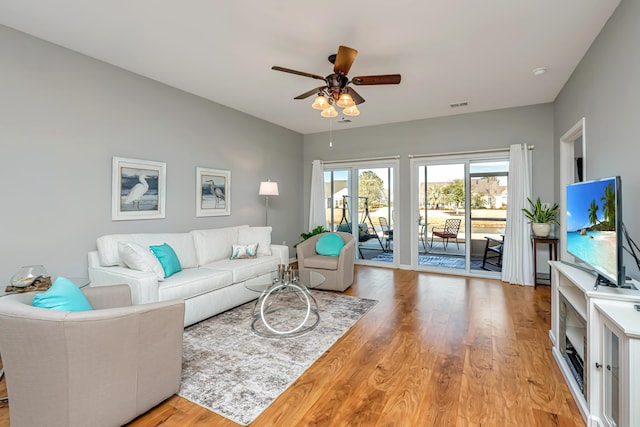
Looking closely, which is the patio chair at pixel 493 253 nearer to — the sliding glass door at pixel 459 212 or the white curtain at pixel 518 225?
the sliding glass door at pixel 459 212

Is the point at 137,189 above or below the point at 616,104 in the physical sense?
below

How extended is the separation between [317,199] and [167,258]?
375 cm

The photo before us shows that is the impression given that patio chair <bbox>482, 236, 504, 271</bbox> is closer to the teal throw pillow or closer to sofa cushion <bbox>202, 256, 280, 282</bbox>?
sofa cushion <bbox>202, 256, 280, 282</bbox>

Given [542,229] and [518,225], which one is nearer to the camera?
[542,229]

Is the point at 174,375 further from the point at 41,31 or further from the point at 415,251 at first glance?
the point at 415,251

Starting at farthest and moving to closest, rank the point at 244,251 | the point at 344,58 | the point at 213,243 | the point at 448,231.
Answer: the point at 448,231, the point at 244,251, the point at 213,243, the point at 344,58

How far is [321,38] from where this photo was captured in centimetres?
283

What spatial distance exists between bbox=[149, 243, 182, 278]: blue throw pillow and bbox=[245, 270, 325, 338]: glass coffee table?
2.88 ft

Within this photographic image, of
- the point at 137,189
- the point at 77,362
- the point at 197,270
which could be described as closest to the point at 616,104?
the point at 77,362

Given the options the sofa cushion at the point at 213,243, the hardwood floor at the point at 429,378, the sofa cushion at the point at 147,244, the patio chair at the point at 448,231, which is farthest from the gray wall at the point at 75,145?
the patio chair at the point at 448,231

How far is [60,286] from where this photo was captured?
1739mm

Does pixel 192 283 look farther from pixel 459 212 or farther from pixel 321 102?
pixel 459 212

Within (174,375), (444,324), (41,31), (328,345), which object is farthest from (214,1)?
(444,324)

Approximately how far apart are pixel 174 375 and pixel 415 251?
4.78m
